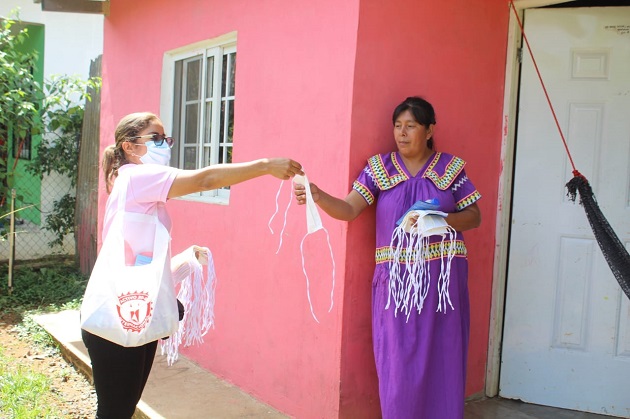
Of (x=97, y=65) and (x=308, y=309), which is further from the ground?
(x=97, y=65)

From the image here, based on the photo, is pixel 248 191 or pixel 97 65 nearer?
pixel 248 191

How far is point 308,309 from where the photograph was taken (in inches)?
141

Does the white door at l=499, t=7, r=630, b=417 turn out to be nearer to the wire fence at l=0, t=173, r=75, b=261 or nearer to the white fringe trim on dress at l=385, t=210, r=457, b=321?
the white fringe trim on dress at l=385, t=210, r=457, b=321

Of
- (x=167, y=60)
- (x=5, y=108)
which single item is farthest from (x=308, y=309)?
(x=5, y=108)

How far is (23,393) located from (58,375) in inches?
19.3

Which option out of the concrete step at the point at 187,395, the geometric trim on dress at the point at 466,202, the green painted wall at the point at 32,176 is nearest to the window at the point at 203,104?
the concrete step at the point at 187,395

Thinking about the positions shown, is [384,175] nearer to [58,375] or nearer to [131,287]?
[131,287]

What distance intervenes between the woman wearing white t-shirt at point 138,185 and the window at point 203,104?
179 centimetres

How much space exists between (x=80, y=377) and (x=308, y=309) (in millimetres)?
2361

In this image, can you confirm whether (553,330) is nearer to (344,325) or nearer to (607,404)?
(607,404)

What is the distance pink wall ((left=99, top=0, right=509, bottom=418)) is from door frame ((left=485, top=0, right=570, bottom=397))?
0.16ft

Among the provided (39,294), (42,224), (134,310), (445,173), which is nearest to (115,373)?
(134,310)

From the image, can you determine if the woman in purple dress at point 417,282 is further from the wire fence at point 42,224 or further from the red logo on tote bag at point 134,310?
the wire fence at point 42,224

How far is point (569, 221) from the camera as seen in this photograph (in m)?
3.71
